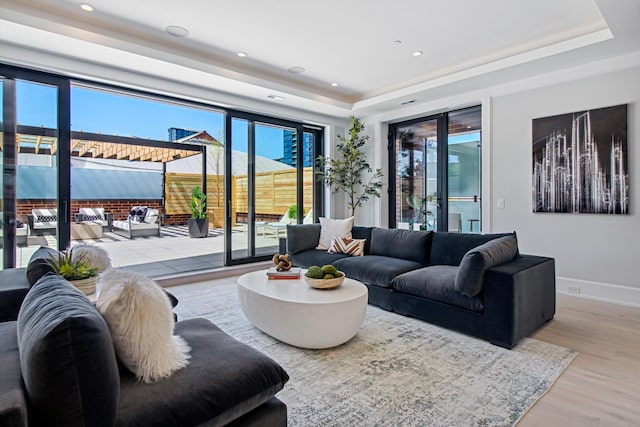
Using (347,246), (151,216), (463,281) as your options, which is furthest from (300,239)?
(151,216)

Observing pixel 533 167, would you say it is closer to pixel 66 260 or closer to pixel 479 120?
pixel 479 120

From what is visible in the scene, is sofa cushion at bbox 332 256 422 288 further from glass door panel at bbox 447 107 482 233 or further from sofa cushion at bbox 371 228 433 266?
glass door panel at bbox 447 107 482 233

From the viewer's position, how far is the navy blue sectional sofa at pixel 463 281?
2.66 meters

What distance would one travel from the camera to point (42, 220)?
3.95 meters

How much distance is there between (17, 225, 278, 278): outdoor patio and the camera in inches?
194

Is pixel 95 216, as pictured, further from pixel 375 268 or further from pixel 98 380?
pixel 98 380

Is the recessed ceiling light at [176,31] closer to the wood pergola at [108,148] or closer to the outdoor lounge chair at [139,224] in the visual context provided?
the wood pergola at [108,148]

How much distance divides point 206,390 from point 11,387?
554mm

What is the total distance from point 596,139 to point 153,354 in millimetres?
4716

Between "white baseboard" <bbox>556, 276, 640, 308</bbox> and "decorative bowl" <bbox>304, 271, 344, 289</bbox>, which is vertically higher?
"decorative bowl" <bbox>304, 271, 344, 289</bbox>

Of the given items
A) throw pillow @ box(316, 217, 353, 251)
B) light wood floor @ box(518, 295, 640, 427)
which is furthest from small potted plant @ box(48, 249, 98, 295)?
throw pillow @ box(316, 217, 353, 251)

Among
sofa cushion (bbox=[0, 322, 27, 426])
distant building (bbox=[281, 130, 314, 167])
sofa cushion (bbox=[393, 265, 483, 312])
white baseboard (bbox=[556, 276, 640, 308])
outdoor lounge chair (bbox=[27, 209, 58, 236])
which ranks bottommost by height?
white baseboard (bbox=[556, 276, 640, 308])

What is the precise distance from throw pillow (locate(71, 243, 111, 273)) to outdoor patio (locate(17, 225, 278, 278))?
184cm

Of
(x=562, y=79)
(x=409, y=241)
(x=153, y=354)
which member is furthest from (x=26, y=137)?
(x=562, y=79)
